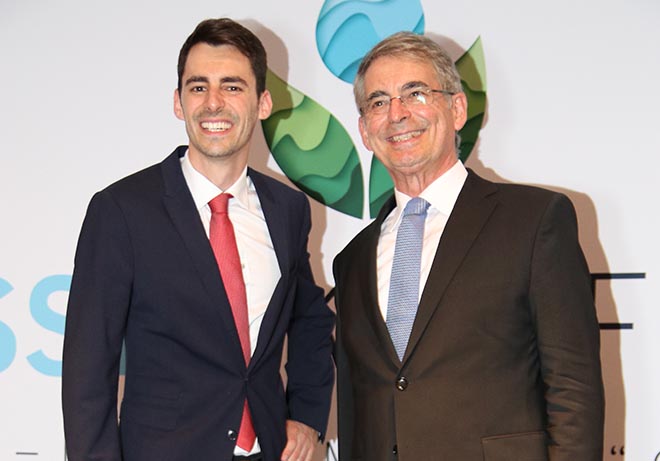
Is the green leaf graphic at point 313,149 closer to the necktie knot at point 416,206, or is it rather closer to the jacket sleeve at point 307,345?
the jacket sleeve at point 307,345

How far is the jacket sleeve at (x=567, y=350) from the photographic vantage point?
1691 mm

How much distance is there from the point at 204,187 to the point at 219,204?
7 cm

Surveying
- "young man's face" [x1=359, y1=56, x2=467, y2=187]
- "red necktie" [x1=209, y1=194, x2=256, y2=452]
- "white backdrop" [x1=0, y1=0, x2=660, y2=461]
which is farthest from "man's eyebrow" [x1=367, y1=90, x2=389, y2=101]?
"white backdrop" [x1=0, y1=0, x2=660, y2=461]

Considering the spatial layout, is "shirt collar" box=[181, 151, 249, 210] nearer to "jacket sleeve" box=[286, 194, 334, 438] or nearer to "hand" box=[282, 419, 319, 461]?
"jacket sleeve" box=[286, 194, 334, 438]

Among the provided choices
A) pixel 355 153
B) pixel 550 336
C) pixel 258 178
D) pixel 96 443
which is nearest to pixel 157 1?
pixel 355 153

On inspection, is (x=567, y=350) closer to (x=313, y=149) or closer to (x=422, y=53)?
(x=422, y=53)

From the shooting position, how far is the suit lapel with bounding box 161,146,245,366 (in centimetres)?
195

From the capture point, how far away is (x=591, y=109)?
9.59 ft

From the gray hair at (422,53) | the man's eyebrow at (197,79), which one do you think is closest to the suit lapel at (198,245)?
the man's eyebrow at (197,79)

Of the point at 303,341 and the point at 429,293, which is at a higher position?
the point at 429,293

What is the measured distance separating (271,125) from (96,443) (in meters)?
1.59

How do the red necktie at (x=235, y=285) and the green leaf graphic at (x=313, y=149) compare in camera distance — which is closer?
the red necktie at (x=235, y=285)

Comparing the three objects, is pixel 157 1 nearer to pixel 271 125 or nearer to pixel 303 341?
pixel 271 125

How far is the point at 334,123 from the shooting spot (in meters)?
3.05
